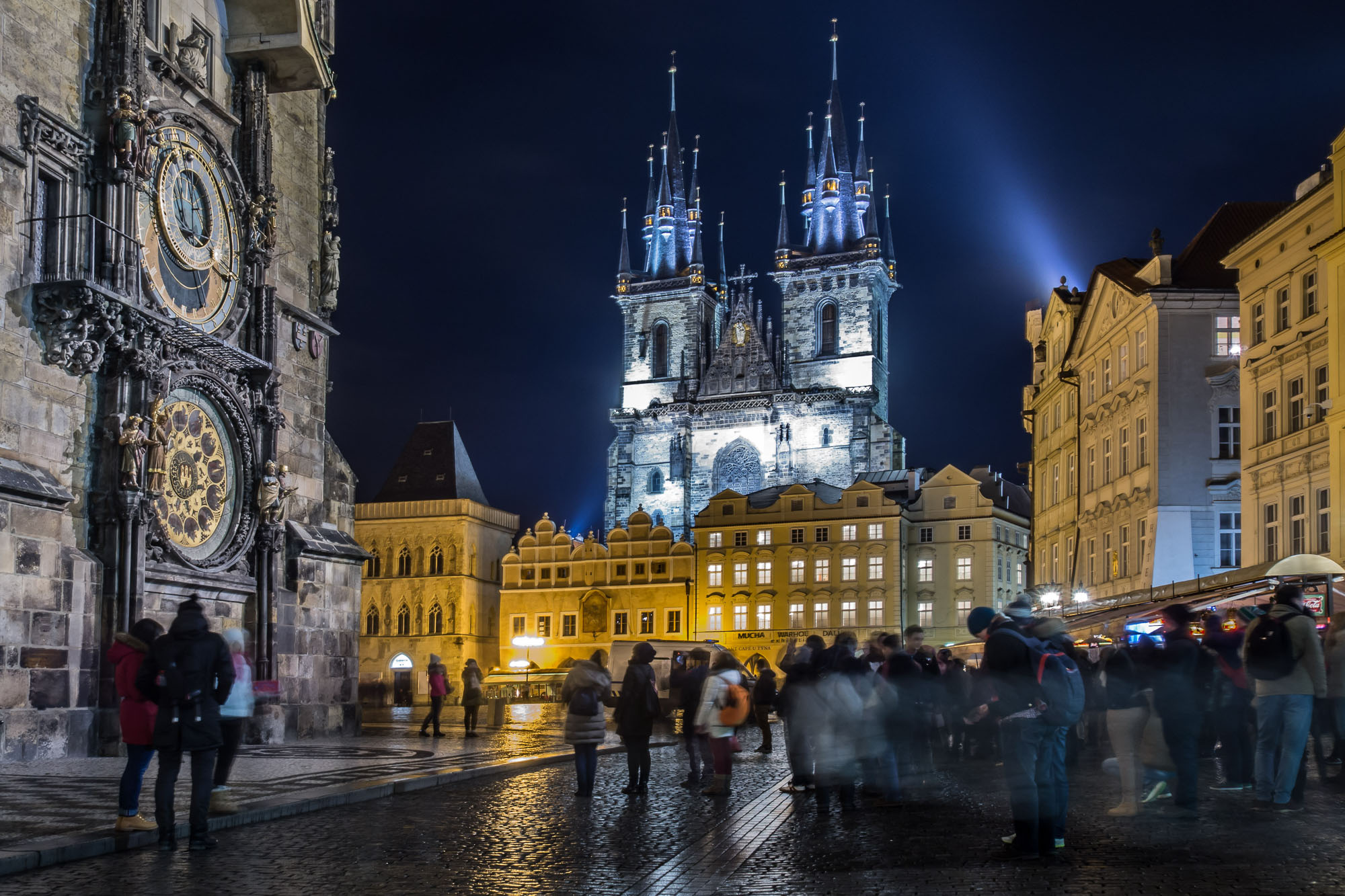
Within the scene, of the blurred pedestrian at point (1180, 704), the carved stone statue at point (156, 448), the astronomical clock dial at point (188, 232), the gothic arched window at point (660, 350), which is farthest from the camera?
the gothic arched window at point (660, 350)

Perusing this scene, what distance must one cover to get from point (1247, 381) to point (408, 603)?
56352 mm

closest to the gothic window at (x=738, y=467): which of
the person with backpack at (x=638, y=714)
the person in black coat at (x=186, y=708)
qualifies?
the person with backpack at (x=638, y=714)

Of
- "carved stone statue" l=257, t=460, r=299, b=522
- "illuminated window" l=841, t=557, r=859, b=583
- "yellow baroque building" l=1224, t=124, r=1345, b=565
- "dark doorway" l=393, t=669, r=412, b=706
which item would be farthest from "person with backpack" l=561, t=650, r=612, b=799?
"illuminated window" l=841, t=557, r=859, b=583

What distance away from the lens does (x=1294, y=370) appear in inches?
1112

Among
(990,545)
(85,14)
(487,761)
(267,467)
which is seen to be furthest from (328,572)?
(990,545)

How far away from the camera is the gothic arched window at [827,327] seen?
3676 inches

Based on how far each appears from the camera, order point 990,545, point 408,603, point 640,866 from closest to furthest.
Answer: point 640,866, point 990,545, point 408,603

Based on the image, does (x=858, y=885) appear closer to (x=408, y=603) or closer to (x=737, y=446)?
(x=408, y=603)

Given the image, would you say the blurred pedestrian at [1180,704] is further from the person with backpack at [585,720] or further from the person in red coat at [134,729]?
the person in red coat at [134,729]

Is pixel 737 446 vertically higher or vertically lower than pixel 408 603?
higher

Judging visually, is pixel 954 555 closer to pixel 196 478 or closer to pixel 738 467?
pixel 738 467

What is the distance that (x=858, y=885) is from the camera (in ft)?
27.7

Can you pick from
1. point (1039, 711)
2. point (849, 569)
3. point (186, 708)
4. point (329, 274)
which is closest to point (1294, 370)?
point (329, 274)

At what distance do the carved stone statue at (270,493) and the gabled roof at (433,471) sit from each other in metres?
59.3
